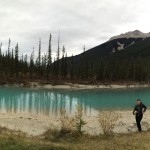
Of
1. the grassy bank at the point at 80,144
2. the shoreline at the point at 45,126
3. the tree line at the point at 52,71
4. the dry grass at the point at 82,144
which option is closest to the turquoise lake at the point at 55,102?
the shoreline at the point at 45,126

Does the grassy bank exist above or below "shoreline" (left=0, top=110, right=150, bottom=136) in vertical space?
above

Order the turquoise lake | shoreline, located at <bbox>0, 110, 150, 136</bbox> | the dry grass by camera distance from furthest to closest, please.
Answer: the turquoise lake
shoreline, located at <bbox>0, 110, 150, 136</bbox>
the dry grass

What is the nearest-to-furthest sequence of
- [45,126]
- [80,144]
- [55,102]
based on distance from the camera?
[80,144] → [45,126] → [55,102]

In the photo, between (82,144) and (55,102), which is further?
(55,102)

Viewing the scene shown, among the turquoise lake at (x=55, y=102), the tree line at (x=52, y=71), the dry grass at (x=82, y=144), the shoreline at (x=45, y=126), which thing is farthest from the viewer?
the tree line at (x=52, y=71)

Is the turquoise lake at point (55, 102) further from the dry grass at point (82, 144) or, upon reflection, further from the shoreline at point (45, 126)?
the dry grass at point (82, 144)

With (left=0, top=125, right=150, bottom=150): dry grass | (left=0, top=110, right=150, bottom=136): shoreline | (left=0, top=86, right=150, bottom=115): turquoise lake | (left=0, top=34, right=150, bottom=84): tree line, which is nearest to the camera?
(left=0, top=125, right=150, bottom=150): dry grass

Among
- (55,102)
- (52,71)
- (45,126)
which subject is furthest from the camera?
(52,71)

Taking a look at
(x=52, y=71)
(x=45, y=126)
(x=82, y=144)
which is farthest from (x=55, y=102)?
(x=52, y=71)

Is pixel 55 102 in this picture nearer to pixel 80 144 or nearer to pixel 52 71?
pixel 80 144

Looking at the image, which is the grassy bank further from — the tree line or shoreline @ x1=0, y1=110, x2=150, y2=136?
the tree line

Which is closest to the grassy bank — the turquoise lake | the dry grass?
the dry grass

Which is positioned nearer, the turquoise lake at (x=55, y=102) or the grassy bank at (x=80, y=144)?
the grassy bank at (x=80, y=144)

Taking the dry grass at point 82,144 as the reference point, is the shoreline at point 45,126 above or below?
below
